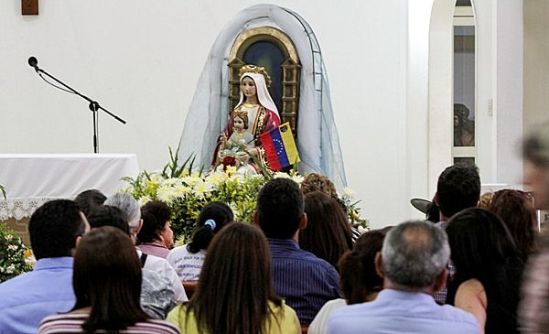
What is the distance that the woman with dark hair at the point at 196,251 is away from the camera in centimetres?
479

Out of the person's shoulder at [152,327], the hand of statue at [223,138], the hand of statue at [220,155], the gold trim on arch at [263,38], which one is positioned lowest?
the person's shoulder at [152,327]

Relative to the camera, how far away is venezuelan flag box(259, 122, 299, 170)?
9.75 metres

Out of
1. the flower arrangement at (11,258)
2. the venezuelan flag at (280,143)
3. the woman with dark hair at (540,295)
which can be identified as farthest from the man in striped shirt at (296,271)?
the venezuelan flag at (280,143)

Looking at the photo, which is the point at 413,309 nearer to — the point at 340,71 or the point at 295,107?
the point at 295,107

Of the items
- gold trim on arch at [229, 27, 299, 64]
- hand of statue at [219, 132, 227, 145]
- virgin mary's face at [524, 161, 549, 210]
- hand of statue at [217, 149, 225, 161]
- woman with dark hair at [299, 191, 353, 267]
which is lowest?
woman with dark hair at [299, 191, 353, 267]

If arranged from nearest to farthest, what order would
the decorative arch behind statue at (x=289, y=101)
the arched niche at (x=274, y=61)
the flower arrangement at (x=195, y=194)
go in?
1. the flower arrangement at (x=195, y=194)
2. the decorative arch behind statue at (x=289, y=101)
3. the arched niche at (x=274, y=61)

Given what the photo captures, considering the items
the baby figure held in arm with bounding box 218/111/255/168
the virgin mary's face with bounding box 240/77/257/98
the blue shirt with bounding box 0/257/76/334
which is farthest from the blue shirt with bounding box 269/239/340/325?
the virgin mary's face with bounding box 240/77/257/98

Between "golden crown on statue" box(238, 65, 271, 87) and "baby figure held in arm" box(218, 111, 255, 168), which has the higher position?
"golden crown on statue" box(238, 65, 271, 87)

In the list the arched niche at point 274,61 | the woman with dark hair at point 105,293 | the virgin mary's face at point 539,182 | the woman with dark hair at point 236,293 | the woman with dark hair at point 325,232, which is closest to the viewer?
the virgin mary's face at point 539,182

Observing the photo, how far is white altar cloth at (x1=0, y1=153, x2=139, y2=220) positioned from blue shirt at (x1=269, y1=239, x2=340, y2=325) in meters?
4.42

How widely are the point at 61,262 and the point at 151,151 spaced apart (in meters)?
9.04

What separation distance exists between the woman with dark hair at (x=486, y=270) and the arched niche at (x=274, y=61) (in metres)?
6.80

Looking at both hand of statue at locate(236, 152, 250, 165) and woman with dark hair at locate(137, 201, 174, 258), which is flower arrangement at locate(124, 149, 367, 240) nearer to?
woman with dark hair at locate(137, 201, 174, 258)

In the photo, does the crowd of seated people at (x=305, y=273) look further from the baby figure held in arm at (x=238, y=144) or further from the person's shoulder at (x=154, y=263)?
the baby figure held in arm at (x=238, y=144)
